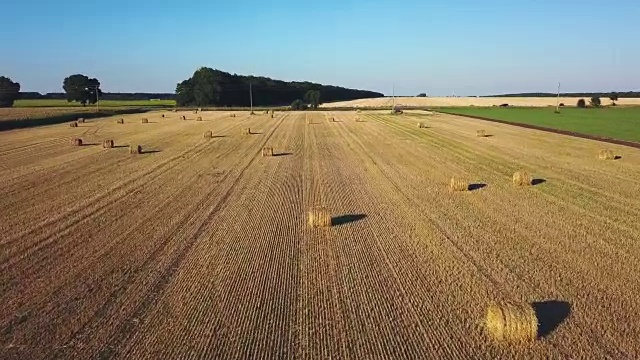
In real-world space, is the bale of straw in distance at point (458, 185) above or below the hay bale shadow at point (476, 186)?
above

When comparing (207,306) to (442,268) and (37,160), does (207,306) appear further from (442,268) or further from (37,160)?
(37,160)

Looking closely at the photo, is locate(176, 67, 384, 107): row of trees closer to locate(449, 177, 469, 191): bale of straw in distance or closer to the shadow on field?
locate(449, 177, 469, 191): bale of straw in distance

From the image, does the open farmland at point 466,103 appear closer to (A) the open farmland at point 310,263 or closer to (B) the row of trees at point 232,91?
(B) the row of trees at point 232,91

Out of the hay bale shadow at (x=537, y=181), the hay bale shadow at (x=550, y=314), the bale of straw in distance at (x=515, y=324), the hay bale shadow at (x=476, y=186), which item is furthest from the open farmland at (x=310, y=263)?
the hay bale shadow at (x=537, y=181)

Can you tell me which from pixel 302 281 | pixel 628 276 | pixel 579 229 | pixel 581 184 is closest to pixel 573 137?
pixel 581 184

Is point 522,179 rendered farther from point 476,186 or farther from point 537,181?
point 537,181

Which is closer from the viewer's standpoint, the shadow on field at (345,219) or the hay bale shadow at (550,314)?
the hay bale shadow at (550,314)
